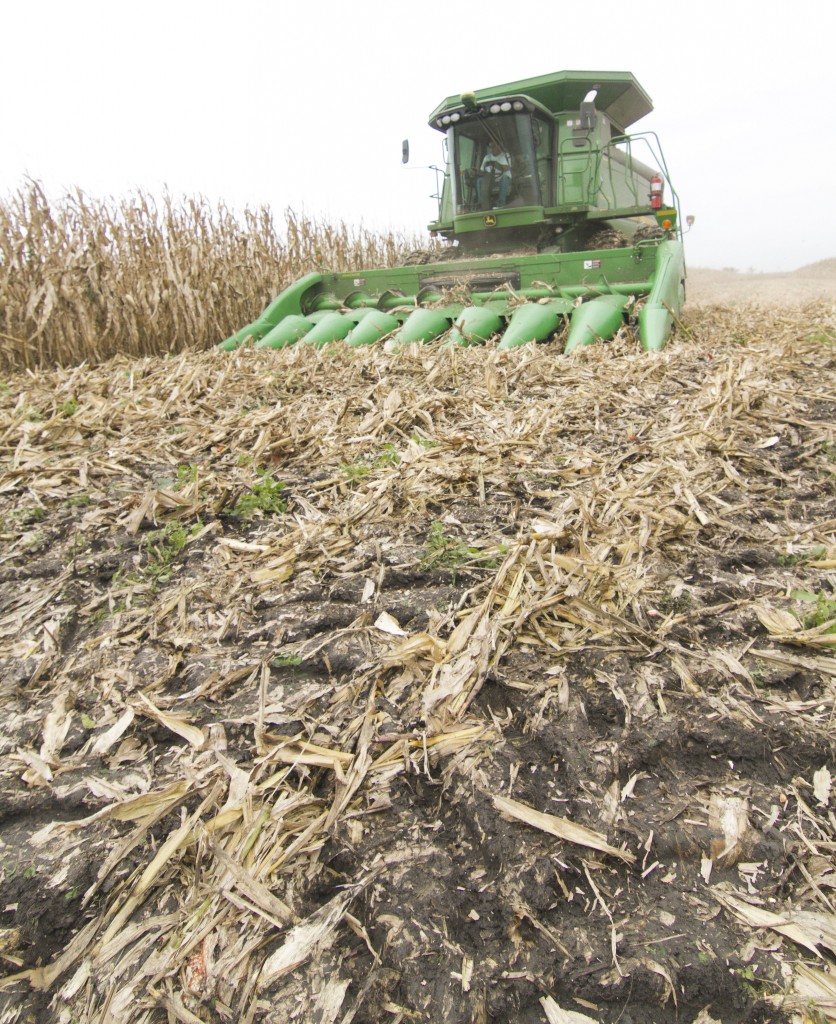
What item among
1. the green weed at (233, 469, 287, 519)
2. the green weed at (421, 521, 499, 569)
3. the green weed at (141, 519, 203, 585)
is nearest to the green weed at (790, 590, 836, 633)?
the green weed at (421, 521, 499, 569)

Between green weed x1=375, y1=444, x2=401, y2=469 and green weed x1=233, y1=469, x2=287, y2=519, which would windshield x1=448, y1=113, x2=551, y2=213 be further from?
green weed x1=233, y1=469, x2=287, y2=519

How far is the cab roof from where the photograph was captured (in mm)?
8273

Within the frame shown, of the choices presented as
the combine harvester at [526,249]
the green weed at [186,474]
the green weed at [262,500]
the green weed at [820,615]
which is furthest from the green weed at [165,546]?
the combine harvester at [526,249]

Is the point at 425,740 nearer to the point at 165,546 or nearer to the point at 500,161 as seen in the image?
the point at 165,546

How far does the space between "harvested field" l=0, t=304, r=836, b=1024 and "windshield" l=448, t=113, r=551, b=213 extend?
5.88 meters

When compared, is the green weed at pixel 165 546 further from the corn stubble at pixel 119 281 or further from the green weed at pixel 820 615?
the corn stubble at pixel 119 281

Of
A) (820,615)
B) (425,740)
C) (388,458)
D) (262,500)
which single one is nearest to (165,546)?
(262,500)

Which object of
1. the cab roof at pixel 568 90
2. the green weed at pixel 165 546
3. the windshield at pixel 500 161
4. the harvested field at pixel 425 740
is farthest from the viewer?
the cab roof at pixel 568 90

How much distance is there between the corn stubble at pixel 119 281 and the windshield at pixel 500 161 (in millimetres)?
2884

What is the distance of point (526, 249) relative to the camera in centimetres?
791

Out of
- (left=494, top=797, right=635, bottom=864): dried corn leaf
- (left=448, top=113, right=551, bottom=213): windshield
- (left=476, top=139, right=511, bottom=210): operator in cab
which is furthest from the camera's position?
(left=476, top=139, right=511, bottom=210): operator in cab

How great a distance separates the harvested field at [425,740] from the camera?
121 cm

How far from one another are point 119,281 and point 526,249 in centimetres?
456

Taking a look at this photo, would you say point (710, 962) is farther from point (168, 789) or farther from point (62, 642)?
point (62, 642)
